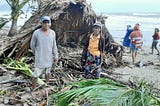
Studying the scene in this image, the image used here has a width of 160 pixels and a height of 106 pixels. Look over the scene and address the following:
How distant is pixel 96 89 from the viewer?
3.25 metres

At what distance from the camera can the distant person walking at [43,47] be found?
24.6 ft

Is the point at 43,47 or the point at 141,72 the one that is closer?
the point at 43,47

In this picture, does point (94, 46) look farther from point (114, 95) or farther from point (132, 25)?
point (132, 25)

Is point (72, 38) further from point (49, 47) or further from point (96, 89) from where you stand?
point (96, 89)

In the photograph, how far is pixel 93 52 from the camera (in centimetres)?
852

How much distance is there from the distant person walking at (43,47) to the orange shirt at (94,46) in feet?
3.03

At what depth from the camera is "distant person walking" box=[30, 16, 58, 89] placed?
750 centimetres

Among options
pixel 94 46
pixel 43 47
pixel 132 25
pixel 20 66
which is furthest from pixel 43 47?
pixel 132 25

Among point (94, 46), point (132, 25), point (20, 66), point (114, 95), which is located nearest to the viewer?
point (114, 95)

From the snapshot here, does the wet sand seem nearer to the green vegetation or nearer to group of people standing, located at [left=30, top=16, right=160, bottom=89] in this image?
group of people standing, located at [left=30, top=16, right=160, bottom=89]

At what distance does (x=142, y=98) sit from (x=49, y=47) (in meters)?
4.65

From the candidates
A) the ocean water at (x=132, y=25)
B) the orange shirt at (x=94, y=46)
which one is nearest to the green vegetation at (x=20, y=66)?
the orange shirt at (x=94, y=46)

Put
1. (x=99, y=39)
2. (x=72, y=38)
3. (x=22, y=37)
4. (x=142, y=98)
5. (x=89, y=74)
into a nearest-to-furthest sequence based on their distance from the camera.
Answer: (x=142, y=98), (x=99, y=39), (x=89, y=74), (x=22, y=37), (x=72, y=38)

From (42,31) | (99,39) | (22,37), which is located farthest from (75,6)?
(42,31)
